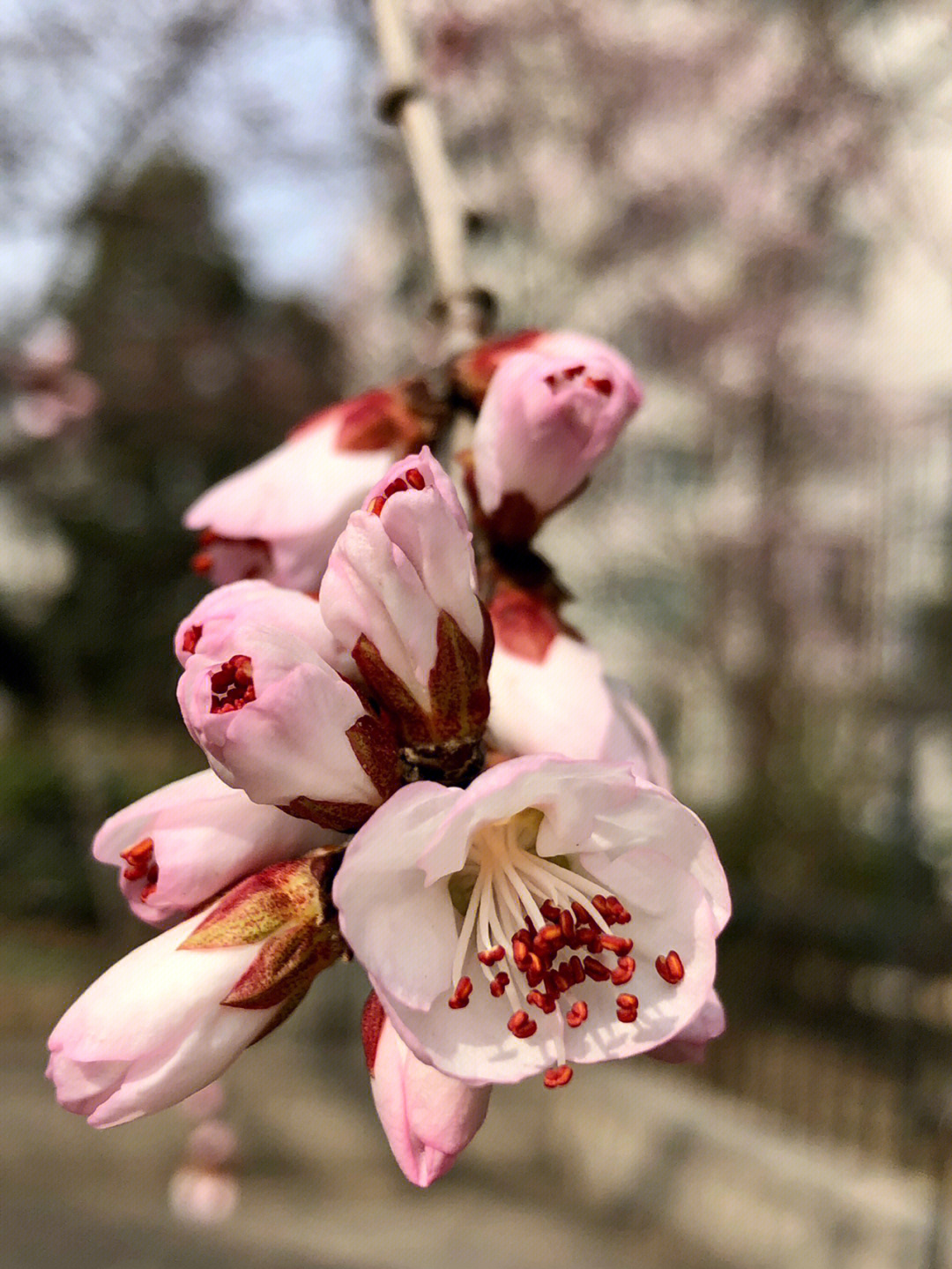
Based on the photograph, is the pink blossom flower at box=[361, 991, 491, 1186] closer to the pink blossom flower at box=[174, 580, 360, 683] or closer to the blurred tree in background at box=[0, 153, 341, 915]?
the pink blossom flower at box=[174, 580, 360, 683]

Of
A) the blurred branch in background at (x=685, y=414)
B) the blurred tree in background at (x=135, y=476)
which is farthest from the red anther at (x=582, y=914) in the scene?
the blurred tree in background at (x=135, y=476)

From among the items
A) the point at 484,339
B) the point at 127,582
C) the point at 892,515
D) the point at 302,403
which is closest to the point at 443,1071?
the point at 484,339

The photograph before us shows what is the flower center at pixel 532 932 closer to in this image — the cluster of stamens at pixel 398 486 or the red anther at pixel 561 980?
the red anther at pixel 561 980

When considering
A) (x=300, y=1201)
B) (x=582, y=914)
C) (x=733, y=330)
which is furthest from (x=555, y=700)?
(x=733, y=330)

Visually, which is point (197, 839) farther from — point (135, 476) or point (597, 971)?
point (135, 476)

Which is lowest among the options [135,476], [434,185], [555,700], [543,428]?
[135,476]

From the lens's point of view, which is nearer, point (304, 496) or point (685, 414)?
point (304, 496)

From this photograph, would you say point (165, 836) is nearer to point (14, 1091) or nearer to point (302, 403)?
point (14, 1091)
